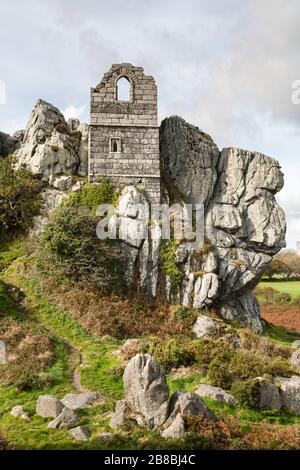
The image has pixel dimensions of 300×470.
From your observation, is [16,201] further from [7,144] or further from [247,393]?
[247,393]

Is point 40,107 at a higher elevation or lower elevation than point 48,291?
higher

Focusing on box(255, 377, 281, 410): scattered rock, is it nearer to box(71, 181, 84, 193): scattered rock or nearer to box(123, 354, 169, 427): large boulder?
box(123, 354, 169, 427): large boulder

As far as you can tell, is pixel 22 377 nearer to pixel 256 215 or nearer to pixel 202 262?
pixel 202 262

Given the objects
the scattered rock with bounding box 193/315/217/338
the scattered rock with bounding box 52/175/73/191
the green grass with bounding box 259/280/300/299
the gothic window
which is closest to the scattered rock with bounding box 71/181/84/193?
the scattered rock with bounding box 52/175/73/191

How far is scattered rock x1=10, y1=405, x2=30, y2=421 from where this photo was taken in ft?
53.5

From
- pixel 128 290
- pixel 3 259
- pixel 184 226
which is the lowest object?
pixel 128 290

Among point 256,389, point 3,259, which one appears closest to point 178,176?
point 3,259

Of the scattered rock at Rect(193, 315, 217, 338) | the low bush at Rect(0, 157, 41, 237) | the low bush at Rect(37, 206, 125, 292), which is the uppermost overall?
the low bush at Rect(0, 157, 41, 237)

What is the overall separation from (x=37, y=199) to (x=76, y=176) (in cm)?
368

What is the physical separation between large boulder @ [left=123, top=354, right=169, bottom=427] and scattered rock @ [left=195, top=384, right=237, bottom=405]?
9.89 feet

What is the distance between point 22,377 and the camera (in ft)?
64.8

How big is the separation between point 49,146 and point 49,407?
1033 inches

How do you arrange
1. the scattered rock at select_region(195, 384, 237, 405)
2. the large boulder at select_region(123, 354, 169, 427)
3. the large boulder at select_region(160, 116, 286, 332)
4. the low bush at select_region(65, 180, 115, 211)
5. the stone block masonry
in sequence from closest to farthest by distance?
the large boulder at select_region(123, 354, 169, 427), the scattered rock at select_region(195, 384, 237, 405), the low bush at select_region(65, 180, 115, 211), the stone block masonry, the large boulder at select_region(160, 116, 286, 332)

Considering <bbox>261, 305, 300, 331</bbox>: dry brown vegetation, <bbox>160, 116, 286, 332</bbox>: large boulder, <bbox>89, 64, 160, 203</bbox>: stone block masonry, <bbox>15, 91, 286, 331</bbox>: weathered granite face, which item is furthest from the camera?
<bbox>261, 305, 300, 331</bbox>: dry brown vegetation
